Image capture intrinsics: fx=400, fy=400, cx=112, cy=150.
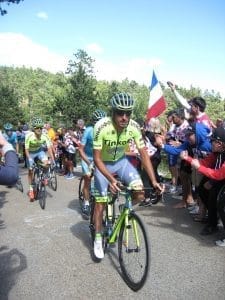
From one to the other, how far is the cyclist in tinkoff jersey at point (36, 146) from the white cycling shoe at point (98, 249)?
4867 millimetres

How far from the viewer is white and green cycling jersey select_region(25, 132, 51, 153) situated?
33.3 ft

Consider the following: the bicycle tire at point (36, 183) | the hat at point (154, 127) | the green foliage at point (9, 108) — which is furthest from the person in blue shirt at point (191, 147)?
the green foliage at point (9, 108)

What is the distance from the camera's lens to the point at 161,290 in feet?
15.3

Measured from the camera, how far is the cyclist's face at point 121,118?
521 centimetres

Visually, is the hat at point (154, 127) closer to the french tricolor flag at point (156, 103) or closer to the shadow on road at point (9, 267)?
the french tricolor flag at point (156, 103)

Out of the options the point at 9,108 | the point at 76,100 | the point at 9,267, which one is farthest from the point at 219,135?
the point at 9,108

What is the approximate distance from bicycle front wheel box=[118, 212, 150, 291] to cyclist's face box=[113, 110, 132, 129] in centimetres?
119

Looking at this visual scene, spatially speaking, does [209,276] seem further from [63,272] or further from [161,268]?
[63,272]

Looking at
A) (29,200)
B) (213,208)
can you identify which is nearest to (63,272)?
(213,208)

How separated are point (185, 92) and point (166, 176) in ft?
182

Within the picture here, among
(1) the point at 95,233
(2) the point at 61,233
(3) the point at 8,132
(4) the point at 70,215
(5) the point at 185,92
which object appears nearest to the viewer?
(1) the point at 95,233

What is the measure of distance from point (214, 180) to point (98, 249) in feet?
7.45

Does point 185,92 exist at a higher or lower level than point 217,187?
higher

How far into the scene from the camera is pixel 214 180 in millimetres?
6527
